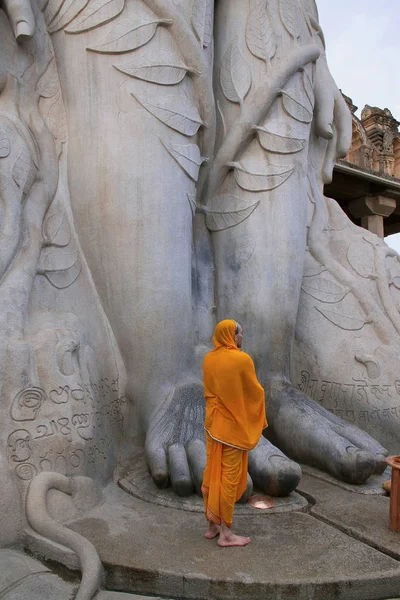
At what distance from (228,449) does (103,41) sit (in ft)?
6.51

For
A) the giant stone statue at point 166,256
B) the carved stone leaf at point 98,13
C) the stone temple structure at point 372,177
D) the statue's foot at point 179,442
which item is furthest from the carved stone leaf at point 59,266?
the stone temple structure at point 372,177

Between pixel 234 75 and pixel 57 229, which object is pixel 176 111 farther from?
pixel 57 229

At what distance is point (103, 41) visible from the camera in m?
2.98

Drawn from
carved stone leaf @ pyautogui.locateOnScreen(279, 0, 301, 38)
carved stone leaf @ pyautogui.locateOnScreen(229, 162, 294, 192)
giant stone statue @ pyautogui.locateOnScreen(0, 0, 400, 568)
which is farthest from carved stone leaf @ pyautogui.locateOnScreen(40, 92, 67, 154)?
carved stone leaf @ pyautogui.locateOnScreen(279, 0, 301, 38)

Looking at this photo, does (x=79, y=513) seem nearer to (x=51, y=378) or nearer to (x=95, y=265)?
(x=51, y=378)

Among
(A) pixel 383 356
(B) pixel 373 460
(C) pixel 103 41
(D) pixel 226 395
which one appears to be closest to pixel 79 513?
(D) pixel 226 395

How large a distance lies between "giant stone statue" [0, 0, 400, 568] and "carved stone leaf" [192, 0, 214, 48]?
0.01 m

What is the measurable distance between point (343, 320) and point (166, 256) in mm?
1140

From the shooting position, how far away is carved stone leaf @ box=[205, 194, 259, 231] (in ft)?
11.1

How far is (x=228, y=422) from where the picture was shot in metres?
2.08

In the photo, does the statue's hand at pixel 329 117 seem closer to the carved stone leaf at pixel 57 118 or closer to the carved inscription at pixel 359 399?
the carved inscription at pixel 359 399

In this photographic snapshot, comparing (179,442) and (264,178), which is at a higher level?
(264,178)

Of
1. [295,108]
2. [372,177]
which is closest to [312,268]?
[295,108]

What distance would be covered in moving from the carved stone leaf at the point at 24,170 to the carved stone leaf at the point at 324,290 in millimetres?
1590
